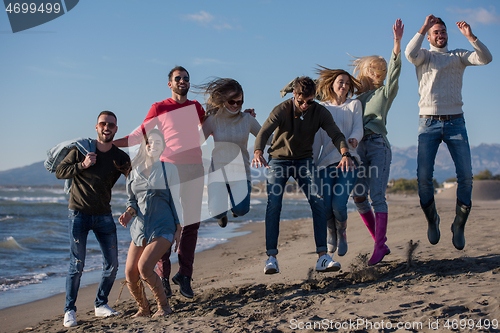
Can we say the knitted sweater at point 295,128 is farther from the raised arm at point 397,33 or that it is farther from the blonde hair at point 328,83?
the raised arm at point 397,33

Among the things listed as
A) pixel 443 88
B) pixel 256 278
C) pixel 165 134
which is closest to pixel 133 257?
pixel 165 134

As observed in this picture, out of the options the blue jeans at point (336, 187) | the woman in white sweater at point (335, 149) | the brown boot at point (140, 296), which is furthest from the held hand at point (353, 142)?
the brown boot at point (140, 296)

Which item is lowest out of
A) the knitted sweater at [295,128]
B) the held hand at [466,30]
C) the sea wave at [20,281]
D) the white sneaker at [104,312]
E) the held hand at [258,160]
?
the sea wave at [20,281]

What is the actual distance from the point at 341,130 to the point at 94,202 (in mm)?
2853

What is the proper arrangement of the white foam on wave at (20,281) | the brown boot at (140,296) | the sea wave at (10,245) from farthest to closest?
the sea wave at (10,245), the white foam on wave at (20,281), the brown boot at (140,296)

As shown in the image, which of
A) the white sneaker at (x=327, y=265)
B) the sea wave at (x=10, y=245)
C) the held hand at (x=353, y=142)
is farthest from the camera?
the sea wave at (x=10, y=245)

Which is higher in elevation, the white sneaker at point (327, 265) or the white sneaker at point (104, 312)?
the white sneaker at point (327, 265)

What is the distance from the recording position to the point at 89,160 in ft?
12.3

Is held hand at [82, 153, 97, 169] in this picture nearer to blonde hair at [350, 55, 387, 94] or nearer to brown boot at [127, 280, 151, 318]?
brown boot at [127, 280, 151, 318]

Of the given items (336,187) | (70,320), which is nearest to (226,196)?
(336,187)

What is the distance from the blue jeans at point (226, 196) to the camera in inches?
174

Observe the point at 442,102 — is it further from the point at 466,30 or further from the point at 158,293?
the point at 158,293

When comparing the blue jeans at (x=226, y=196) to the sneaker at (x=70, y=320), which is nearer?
the sneaker at (x=70, y=320)

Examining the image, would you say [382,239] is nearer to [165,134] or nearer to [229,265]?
[165,134]
